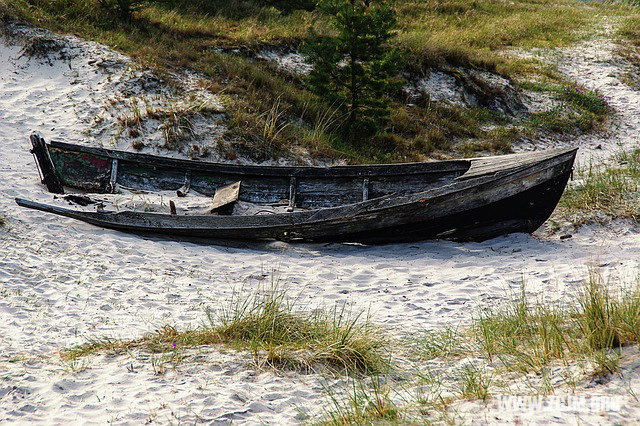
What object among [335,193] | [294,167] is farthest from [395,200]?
[294,167]

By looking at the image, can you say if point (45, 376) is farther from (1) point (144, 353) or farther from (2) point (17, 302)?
(2) point (17, 302)

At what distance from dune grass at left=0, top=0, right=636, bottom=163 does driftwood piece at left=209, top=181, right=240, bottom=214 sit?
2.36 metres

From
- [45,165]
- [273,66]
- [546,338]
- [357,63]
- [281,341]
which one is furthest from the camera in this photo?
[273,66]

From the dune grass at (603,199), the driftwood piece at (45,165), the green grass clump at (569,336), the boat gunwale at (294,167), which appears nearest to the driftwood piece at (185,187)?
the boat gunwale at (294,167)

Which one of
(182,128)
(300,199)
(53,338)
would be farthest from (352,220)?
(182,128)

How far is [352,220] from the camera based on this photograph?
7312 mm

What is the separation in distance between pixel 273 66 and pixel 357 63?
2906 millimetres

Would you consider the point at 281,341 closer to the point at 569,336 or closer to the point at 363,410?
the point at 363,410

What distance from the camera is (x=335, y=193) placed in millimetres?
8531

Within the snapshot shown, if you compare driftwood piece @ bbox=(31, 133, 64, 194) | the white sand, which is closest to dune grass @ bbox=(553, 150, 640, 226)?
the white sand

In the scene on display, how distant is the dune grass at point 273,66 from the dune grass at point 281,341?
649 cm

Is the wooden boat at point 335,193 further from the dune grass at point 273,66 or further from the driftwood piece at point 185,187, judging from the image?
Result: the dune grass at point 273,66

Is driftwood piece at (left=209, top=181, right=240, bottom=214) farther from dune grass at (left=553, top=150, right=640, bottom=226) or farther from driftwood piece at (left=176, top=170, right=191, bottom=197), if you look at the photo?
dune grass at (left=553, top=150, right=640, bottom=226)

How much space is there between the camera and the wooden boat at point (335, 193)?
23.2 feet
